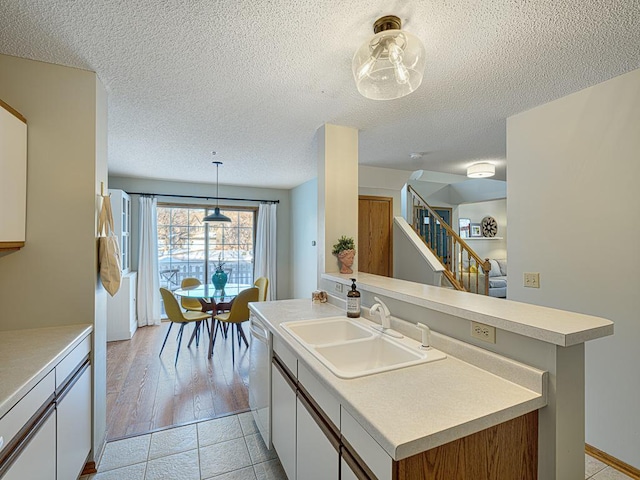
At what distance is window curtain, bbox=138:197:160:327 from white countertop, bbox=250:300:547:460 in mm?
4678

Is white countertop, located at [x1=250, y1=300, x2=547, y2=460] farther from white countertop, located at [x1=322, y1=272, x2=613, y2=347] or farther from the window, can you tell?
the window

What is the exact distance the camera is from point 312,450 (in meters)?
1.33

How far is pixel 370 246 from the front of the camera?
15.4ft

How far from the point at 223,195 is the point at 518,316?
17.4 feet

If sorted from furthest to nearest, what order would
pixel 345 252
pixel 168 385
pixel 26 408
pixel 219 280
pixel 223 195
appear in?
pixel 223 195
pixel 219 280
pixel 168 385
pixel 345 252
pixel 26 408

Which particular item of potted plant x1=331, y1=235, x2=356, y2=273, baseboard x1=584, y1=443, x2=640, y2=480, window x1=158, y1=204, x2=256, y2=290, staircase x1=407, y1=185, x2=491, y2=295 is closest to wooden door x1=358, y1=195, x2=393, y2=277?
staircase x1=407, y1=185, x2=491, y2=295

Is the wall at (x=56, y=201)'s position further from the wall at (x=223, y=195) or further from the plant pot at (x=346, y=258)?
the wall at (x=223, y=195)

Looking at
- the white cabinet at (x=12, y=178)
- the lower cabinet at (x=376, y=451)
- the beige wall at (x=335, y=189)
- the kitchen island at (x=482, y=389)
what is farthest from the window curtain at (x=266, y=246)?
the kitchen island at (x=482, y=389)

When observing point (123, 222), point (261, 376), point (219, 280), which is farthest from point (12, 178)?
point (123, 222)

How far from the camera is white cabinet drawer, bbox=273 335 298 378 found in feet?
5.10

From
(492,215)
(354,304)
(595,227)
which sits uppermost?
(492,215)

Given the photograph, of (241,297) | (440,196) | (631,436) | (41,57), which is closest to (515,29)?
(631,436)

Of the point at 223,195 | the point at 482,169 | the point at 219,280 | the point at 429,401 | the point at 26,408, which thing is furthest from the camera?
the point at 223,195

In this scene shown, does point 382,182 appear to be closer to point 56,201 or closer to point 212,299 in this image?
point 212,299
